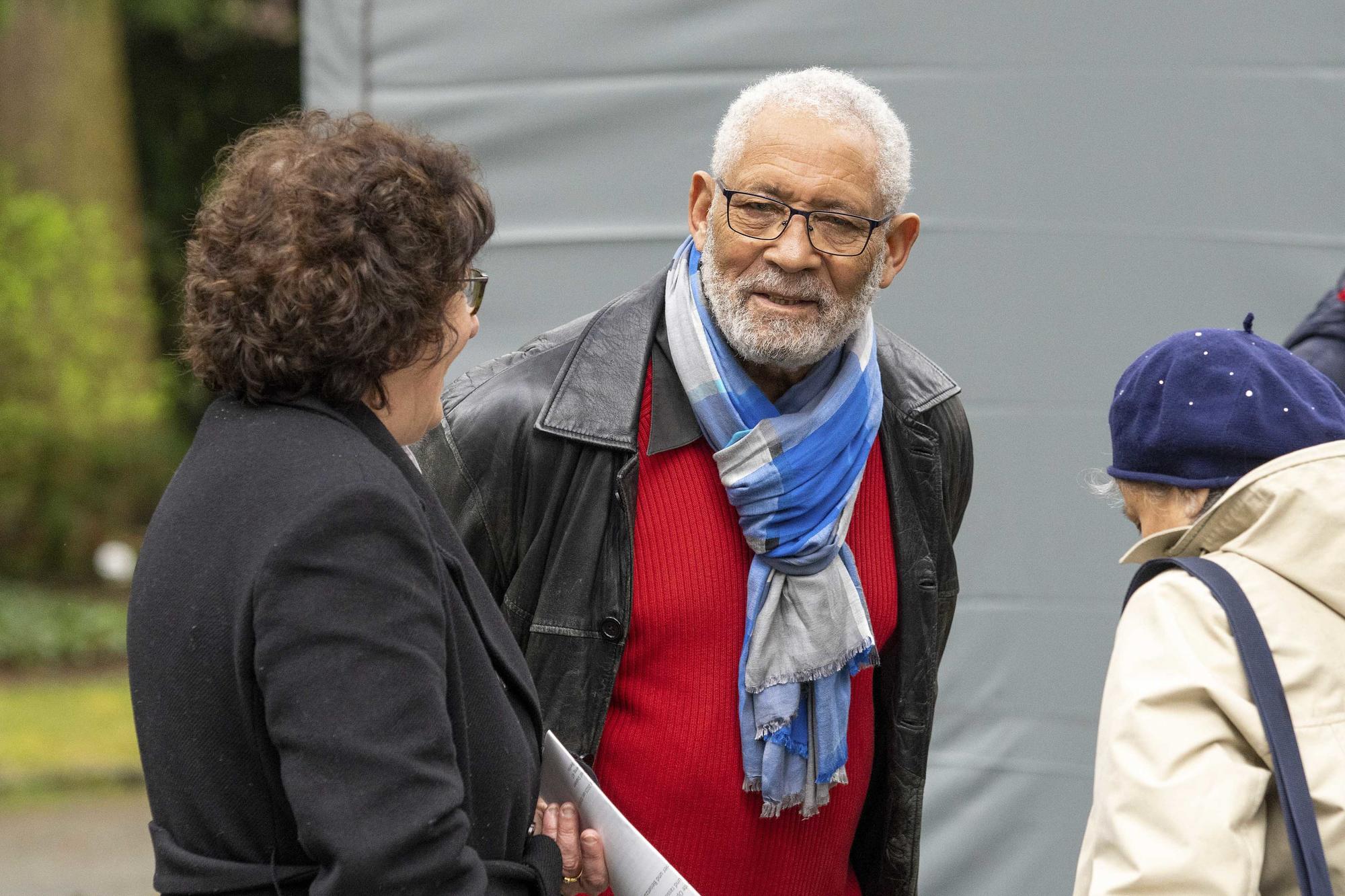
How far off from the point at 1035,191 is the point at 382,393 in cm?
232

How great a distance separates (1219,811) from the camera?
5.05 ft

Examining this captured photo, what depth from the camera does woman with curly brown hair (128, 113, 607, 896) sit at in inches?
57.3

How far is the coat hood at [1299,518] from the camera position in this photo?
1.60 m

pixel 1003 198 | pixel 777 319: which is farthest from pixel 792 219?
pixel 1003 198

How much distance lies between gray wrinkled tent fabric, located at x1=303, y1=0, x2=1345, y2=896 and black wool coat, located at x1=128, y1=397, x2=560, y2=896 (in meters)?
2.21

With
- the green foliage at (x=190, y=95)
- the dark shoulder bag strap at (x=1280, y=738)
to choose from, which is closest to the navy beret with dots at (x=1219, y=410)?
the dark shoulder bag strap at (x=1280, y=738)

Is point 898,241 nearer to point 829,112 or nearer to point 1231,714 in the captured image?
point 829,112

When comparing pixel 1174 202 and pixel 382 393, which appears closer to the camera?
pixel 382 393

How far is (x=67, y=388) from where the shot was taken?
9555 millimetres

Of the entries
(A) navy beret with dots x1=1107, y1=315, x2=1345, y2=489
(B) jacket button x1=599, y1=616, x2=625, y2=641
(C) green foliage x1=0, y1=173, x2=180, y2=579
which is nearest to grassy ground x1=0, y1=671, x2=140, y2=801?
(C) green foliage x1=0, y1=173, x2=180, y2=579

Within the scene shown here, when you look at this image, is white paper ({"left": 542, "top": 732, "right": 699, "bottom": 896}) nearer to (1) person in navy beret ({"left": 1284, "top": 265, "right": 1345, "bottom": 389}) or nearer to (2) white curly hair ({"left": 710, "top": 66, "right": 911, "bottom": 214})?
(2) white curly hair ({"left": 710, "top": 66, "right": 911, "bottom": 214})

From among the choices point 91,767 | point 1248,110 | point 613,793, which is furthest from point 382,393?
point 91,767

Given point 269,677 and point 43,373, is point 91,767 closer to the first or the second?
point 43,373

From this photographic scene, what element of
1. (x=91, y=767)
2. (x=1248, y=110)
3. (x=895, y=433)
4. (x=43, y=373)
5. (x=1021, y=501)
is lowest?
(x=91, y=767)
